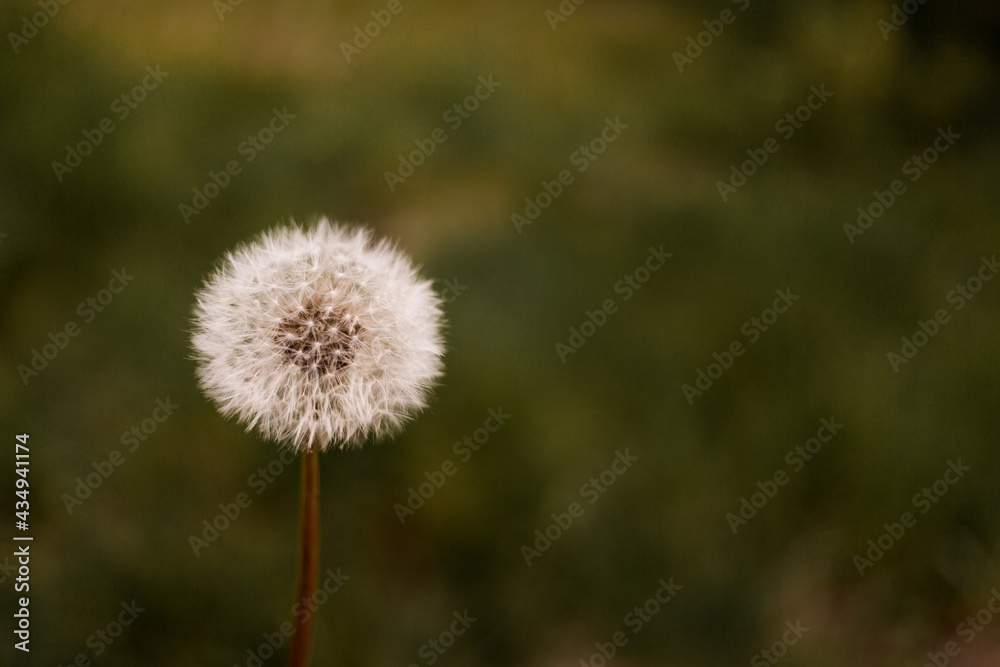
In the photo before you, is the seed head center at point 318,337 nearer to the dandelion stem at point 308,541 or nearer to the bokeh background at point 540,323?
the dandelion stem at point 308,541

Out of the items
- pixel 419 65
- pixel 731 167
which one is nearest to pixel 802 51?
pixel 731 167

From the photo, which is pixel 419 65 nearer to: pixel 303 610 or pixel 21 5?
pixel 21 5

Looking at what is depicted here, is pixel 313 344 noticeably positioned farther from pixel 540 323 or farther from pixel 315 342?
pixel 540 323

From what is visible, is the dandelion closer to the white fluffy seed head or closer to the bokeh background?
the white fluffy seed head

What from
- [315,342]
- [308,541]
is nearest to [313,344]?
[315,342]

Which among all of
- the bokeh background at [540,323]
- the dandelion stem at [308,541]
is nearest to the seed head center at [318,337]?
the dandelion stem at [308,541]
